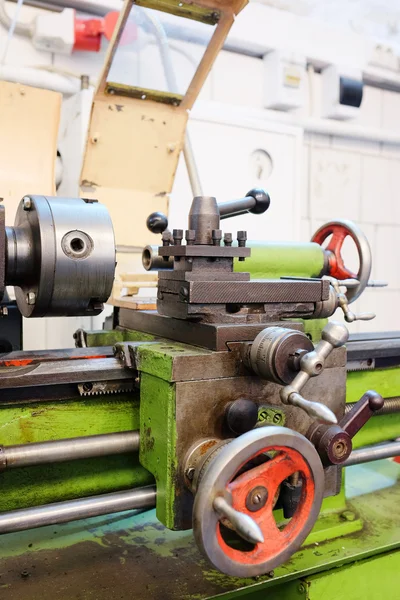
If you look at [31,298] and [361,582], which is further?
[361,582]

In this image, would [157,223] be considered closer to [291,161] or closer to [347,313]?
[347,313]

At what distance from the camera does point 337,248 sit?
1337mm

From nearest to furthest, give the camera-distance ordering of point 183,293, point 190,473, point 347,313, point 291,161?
point 190,473
point 183,293
point 347,313
point 291,161

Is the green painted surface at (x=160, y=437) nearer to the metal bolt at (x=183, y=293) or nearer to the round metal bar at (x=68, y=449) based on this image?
the round metal bar at (x=68, y=449)

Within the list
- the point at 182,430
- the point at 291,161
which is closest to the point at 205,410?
the point at 182,430

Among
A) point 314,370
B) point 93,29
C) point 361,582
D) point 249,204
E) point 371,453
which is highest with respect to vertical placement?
point 93,29

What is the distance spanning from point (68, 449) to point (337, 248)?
2.76 feet

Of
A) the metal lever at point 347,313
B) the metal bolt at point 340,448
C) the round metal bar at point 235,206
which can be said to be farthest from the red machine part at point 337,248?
the metal bolt at point 340,448

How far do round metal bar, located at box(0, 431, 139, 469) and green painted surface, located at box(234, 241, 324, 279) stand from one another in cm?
48

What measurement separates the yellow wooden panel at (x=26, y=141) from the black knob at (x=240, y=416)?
41.5 inches

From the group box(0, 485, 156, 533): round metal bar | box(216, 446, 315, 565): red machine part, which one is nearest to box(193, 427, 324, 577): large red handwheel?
box(216, 446, 315, 565): red machine part

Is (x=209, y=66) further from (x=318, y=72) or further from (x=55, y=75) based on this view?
(x=318, y=72)

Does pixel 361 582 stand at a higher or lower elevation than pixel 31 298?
lower

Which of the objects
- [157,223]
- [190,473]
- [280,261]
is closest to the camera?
[190,473]
